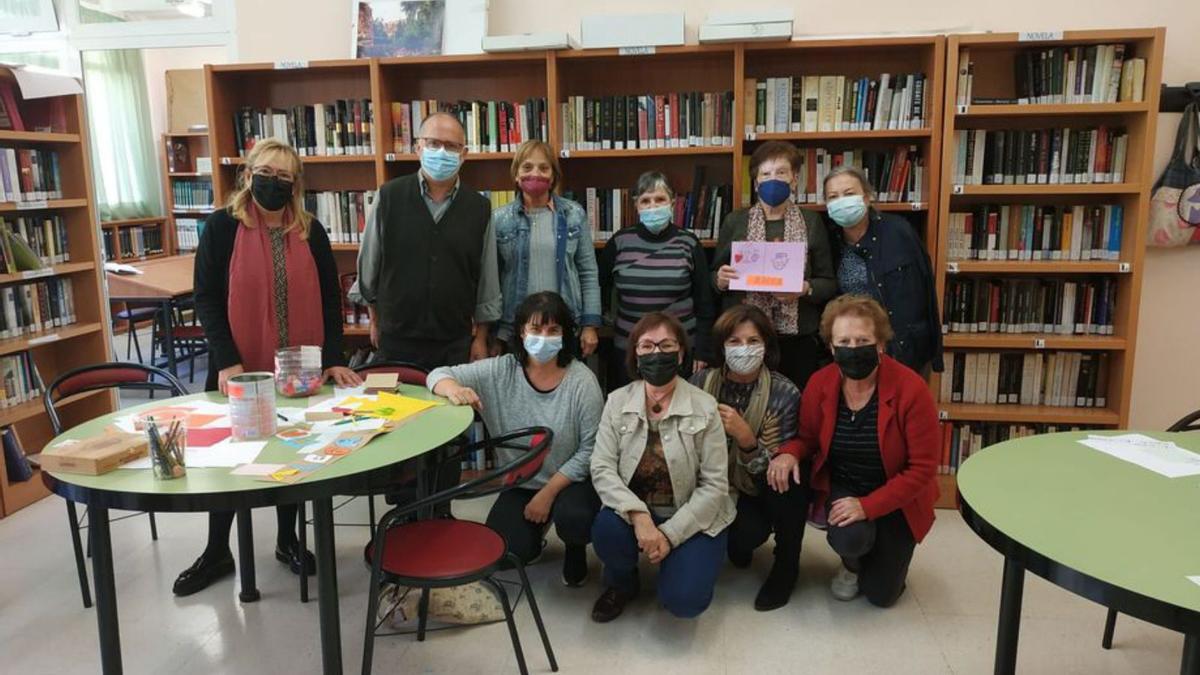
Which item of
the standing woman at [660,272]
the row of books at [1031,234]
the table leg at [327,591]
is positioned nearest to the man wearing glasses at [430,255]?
the standing woman at [660,272]

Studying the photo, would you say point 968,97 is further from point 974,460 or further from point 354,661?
point 354,661

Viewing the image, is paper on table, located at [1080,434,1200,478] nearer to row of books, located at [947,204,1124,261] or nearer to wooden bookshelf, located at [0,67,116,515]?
row of books, located at [947,204,1124,261]

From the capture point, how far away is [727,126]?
12.7ft

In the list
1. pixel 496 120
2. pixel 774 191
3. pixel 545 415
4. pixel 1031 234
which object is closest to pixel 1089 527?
pixel 545 415

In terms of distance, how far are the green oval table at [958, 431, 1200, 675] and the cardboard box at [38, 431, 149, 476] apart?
199 centimetres

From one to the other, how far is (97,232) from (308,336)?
2245 mm

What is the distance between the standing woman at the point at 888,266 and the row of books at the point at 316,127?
2312mm

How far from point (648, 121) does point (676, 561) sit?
2149 millimetres

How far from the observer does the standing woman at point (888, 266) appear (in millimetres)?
3383

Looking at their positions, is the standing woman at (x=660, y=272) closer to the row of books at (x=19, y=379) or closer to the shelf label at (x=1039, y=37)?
the shelf label at (x=1039, y=37)

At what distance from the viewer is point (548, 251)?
11.4ft

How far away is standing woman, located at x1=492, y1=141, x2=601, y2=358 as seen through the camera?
11.4ft

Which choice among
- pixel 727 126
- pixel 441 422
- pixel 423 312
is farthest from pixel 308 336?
pixel 727 126

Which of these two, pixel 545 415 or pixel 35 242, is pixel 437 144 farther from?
pixel 35 242
